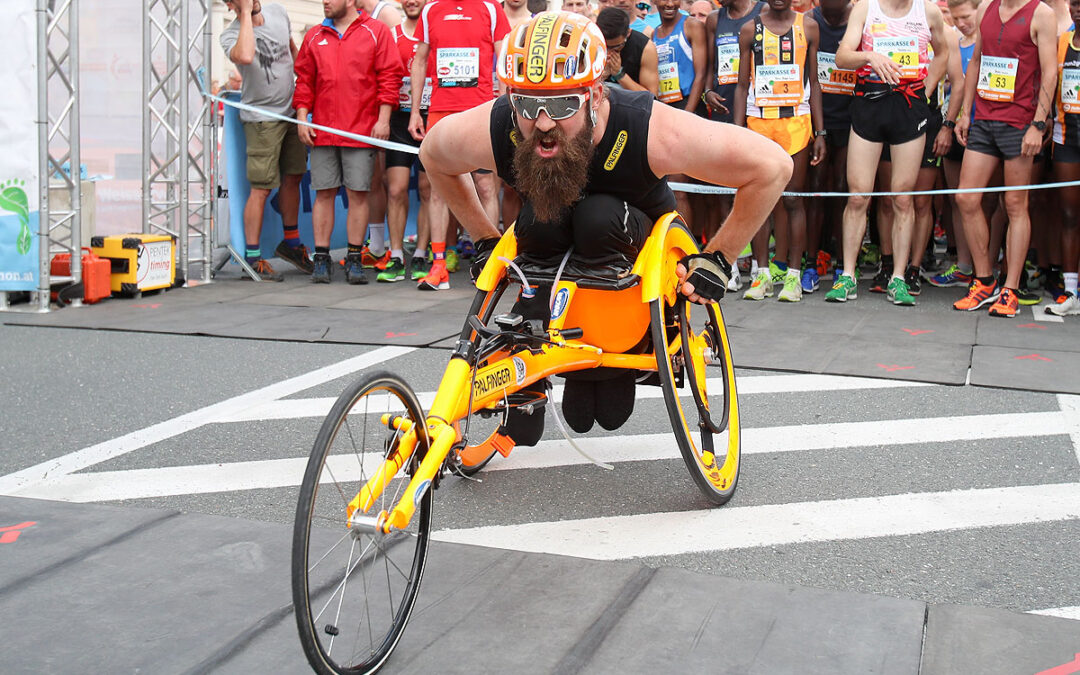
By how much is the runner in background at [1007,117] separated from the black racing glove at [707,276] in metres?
4.75

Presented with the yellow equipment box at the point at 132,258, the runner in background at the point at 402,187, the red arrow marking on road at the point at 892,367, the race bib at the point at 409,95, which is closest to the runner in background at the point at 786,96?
the red arrow marking on road at the point at 892,367

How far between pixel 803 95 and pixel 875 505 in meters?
5.00

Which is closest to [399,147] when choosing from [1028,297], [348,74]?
[348,74]

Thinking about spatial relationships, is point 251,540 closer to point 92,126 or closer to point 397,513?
point 397,513

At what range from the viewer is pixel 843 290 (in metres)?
8.51

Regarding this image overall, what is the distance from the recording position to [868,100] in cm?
823

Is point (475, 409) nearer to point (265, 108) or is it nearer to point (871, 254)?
point (265, 108)

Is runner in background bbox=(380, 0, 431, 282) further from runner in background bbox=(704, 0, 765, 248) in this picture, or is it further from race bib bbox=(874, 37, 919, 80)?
race bib bbox=(874, 37, 919, 80)

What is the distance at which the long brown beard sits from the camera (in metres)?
3.60

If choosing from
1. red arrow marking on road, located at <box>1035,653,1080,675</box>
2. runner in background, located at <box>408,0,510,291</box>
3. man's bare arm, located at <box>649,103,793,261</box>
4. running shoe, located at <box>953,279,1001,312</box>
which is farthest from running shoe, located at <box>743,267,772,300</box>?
red arrow marking on road, located at <box>1035,653,1080,675</box>

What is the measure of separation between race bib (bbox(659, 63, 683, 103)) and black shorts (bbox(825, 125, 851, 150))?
119 cm

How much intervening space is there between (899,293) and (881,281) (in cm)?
77

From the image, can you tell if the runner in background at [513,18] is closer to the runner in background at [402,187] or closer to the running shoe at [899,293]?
the runner in background at [402,187]

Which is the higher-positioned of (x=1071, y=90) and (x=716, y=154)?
(x=1071, y=90)
